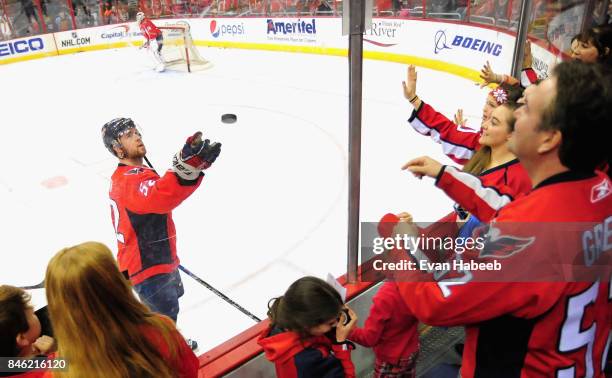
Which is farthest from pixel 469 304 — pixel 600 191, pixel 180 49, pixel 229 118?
pixel 180 49

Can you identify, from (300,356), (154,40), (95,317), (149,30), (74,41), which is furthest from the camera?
(74,41)

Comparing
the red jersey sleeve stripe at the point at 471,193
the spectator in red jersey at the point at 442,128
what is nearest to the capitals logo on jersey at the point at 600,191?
the red jersey sleeve stripe at the point at 471,193

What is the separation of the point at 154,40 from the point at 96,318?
23.3 feet

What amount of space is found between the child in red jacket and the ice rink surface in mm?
590

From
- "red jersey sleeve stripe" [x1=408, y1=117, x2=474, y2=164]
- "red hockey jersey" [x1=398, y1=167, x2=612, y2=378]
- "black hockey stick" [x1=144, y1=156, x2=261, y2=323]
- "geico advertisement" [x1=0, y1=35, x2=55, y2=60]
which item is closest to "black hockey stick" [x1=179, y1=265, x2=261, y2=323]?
"black hockey stick" [x1=144, y1=156, x2=261, y2=323]

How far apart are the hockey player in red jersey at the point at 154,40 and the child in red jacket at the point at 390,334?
6432mm

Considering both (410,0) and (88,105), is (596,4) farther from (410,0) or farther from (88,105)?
(88,105)

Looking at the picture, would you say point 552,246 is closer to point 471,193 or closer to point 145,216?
point 471,193

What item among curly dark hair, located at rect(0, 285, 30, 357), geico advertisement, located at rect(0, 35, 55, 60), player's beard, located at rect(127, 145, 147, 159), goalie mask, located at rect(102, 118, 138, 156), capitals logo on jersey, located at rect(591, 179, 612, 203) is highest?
capitals logo on jersey, located at rect(591, 179, 612, 203)

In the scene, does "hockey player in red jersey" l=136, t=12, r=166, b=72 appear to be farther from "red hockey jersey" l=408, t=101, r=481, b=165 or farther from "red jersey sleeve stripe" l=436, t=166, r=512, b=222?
"red jersey sleeve stripe" l=436, t=166, r=512, b=222

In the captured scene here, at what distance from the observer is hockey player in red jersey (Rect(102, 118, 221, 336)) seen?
137cm

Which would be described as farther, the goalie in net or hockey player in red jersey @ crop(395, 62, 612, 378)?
the goalie in net

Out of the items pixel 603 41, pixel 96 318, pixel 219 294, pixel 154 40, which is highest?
pixel 603 41

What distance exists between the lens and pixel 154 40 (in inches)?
285
